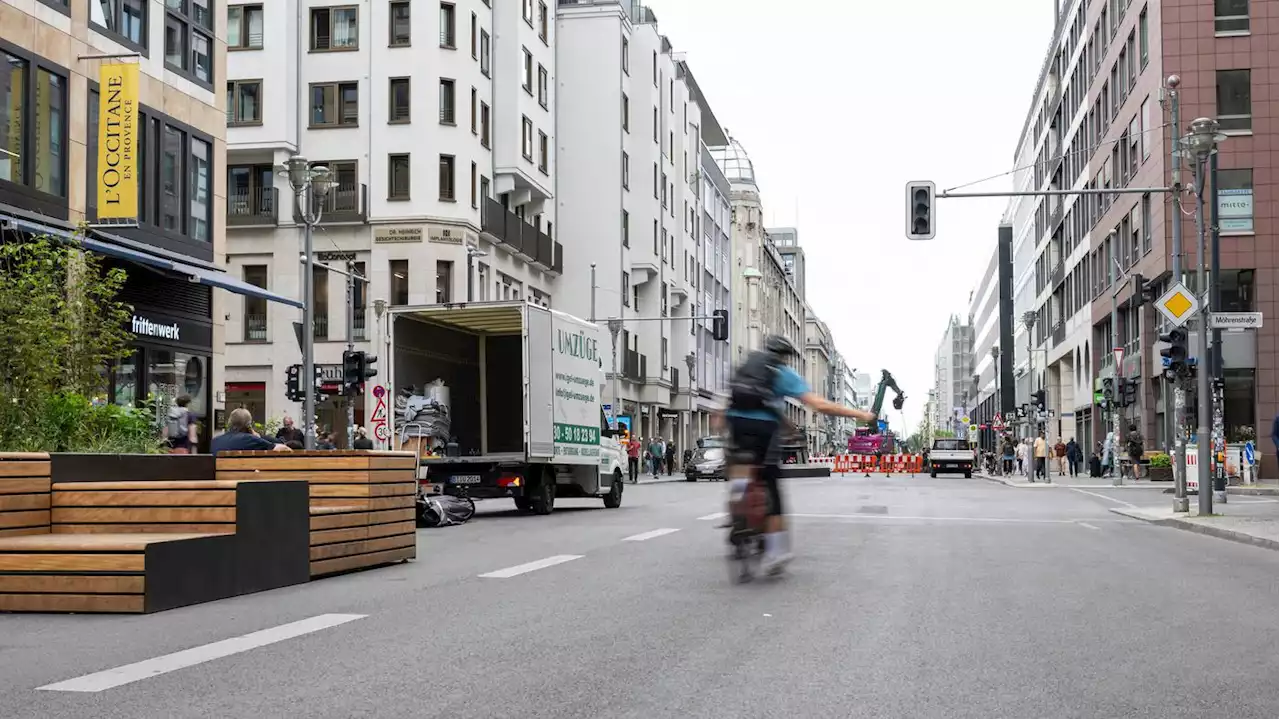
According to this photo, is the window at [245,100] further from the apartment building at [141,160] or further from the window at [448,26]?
the apartment building at [141,160]

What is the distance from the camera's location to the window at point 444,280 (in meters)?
47.1

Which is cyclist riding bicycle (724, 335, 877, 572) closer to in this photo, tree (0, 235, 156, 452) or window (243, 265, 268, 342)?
tree (0, 235, 156, 452)

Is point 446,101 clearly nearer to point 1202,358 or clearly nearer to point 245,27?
point 245,27

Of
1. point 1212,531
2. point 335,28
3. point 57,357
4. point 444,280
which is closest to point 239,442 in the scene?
point 57,357

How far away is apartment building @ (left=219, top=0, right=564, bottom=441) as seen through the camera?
155ft

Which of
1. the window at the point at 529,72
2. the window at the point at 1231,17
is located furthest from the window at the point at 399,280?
the window at the point at 1231,17

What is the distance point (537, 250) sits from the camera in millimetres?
56062

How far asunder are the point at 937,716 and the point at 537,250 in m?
51.0

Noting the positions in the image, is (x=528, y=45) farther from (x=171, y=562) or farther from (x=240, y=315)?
(x=171, y=562)

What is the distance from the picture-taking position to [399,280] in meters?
47.2

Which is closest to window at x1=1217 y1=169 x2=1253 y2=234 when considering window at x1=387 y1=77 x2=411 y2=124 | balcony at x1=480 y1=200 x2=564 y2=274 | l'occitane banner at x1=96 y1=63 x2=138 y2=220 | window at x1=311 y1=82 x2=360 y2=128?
balcony at x1=480 y1=200 x2=564 y2=274

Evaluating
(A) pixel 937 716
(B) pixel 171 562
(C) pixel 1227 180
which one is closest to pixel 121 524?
(B) pixel 171 562

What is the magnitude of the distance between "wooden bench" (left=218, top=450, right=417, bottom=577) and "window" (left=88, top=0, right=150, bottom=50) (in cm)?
1634

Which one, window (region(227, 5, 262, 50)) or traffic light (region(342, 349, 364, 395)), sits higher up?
window (region(227, 5, 262, 50))
